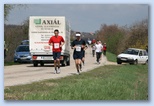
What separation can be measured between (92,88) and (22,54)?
168 centimetres

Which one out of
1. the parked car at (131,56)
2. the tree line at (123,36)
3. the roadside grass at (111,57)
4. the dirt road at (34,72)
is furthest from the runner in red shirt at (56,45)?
the parked car at (131,56)

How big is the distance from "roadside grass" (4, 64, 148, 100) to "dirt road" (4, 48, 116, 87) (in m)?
0.24

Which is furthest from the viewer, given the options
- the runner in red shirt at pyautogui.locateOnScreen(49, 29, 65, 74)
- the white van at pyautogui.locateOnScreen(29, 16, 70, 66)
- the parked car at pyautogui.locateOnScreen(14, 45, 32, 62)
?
the runner in red shirt at pyautogui.locateOnScreen(49, 29, 65, 74)

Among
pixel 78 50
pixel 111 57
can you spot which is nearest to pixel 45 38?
pixel 78 50

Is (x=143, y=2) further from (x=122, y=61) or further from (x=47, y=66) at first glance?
(x=47, y=66)

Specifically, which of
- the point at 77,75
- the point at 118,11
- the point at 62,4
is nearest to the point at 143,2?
the point at 118,11

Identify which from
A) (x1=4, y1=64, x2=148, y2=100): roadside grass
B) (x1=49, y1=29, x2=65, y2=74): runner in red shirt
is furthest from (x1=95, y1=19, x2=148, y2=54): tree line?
(x1=49, y1=29, x2=65, y2=74): runner in red shirt

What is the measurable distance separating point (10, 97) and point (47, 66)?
2443 millimetres

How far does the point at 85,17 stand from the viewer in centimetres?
1093

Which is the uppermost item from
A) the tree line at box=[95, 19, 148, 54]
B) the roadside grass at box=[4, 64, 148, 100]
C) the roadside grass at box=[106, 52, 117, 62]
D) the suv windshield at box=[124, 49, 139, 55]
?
the tree line at box=[95, 19, 148, 54]

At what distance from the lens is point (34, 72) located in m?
11.7

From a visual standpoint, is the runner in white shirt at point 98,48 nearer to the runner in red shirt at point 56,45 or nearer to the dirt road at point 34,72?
the dirt road at point 34,72

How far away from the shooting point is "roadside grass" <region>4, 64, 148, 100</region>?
10.2 meters

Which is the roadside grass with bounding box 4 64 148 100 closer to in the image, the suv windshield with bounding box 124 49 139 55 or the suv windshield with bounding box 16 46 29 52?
the suv windshield with bounding box 124 49 139 55
